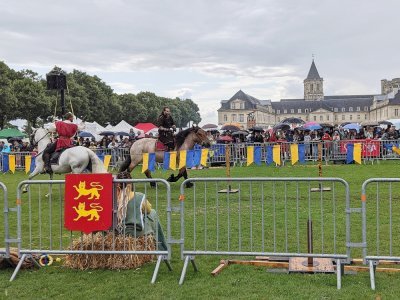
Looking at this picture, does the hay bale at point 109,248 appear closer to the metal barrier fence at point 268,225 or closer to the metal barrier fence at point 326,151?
the metal barrier fence at point 268,225

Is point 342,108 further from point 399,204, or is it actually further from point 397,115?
point 399,204

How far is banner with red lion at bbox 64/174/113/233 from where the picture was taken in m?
7.01

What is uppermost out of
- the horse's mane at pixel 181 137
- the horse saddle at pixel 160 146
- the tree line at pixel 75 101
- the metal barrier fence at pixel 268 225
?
the tree line at pixel 75 101

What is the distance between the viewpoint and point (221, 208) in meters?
12.0

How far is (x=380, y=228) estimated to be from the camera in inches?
360

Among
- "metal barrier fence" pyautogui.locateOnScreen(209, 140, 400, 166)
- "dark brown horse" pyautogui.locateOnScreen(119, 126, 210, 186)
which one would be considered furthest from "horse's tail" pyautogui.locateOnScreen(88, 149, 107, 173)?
"metal barrier fence" pyautogui.locateOnScreen(209, 140, 400, 166)

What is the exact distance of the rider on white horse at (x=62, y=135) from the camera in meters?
13.2

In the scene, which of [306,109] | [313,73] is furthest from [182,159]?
[313,73]

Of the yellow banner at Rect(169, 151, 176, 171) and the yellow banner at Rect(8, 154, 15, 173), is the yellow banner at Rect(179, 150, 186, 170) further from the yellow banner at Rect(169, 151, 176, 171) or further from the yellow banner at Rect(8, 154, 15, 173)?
the yellow banner at Rect(8, 154, 15, 173)

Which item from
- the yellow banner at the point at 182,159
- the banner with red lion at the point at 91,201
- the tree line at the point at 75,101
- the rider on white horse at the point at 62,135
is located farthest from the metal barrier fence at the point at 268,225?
the tree line at the point at 75,101

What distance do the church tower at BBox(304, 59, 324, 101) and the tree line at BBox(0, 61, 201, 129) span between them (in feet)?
267

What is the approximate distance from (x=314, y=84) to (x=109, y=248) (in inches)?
7676

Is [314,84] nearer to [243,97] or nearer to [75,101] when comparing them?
[243,97]

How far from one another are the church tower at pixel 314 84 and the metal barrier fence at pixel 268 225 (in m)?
186
